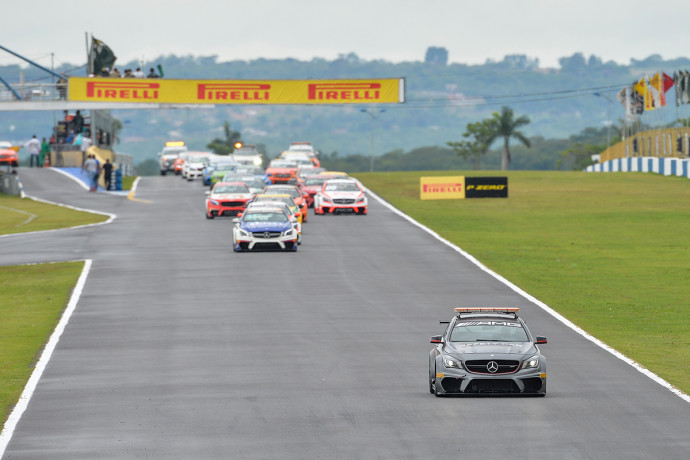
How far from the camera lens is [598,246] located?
43.1m

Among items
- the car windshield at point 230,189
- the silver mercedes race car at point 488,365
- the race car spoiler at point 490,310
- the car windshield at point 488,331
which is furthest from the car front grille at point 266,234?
the silver mercedes race car at point 488,365

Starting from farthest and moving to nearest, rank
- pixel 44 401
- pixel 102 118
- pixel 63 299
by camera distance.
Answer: pixel 102 118
pixel 63 299
pixel 44 401

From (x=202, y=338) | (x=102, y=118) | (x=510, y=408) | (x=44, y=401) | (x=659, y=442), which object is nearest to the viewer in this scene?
(x=659, y=442)

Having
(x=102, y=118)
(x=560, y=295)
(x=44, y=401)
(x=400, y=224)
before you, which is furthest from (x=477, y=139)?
(x=44, y=401)

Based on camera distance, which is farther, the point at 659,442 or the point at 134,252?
the point at 134,252

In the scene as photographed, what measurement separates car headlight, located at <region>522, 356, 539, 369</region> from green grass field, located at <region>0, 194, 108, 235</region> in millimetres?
36096

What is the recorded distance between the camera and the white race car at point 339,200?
5369 cm

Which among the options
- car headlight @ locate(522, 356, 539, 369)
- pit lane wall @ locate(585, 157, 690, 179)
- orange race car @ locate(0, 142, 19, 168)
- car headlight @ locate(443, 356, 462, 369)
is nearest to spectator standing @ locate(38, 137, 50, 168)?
orange race car @ locate(0, 142, 19, 168)

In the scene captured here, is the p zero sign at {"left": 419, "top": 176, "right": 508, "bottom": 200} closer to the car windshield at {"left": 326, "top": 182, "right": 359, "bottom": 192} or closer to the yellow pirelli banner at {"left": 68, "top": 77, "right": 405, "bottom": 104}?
the car windshield at {"left": 326, "top": 182, "right": 359, "bottom": 192}

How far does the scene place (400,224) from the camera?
164 feet

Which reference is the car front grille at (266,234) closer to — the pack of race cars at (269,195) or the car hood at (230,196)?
the pack of race cars at (269,195)

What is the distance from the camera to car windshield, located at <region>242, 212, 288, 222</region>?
3959 cm

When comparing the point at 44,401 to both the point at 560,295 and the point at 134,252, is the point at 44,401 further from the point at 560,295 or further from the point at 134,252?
the point at 134,252

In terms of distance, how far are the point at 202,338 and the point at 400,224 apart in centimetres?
2637
